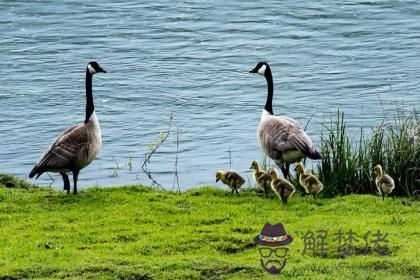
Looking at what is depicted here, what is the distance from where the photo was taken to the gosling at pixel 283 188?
15.6m

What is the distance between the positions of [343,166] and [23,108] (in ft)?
50.0

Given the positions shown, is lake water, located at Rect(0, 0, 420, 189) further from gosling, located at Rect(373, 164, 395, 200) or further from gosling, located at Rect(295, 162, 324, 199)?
gosling, located at Rect(373, 164, 395, 200)

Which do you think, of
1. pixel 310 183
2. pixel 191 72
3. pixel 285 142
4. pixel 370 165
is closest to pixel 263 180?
pixel 310 183

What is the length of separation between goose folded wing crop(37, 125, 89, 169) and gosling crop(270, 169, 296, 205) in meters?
3.38

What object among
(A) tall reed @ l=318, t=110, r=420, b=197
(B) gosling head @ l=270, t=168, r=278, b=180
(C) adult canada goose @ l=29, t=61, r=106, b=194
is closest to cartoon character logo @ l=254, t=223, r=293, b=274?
(B) gosling head @ l=270, t=168, r=278, b=180

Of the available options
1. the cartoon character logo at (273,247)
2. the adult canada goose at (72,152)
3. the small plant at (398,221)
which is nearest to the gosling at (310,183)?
the small plant at (398,221)

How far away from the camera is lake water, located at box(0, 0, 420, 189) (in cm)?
2627

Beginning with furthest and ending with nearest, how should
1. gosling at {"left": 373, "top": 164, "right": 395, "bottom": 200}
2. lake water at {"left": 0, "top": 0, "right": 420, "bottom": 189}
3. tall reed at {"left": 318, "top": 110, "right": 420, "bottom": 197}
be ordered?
1. lake water at {"left": 0, "top": 0, "right": 420, "bottom": 189}
2. tall reed at {"left": 318, "top": 110, "right": 420, "bottom": 197}
3. gosling at {"left": 373, "top": 164, "right": 395, "bottom": 200}

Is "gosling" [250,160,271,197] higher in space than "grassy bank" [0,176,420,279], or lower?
higher

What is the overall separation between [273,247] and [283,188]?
7.94ft

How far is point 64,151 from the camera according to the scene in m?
16.9

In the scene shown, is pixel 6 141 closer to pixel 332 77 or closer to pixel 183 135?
pixel 183 135

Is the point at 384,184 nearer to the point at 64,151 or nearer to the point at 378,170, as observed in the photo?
the point at 378,170

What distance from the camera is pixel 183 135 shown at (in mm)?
27406
